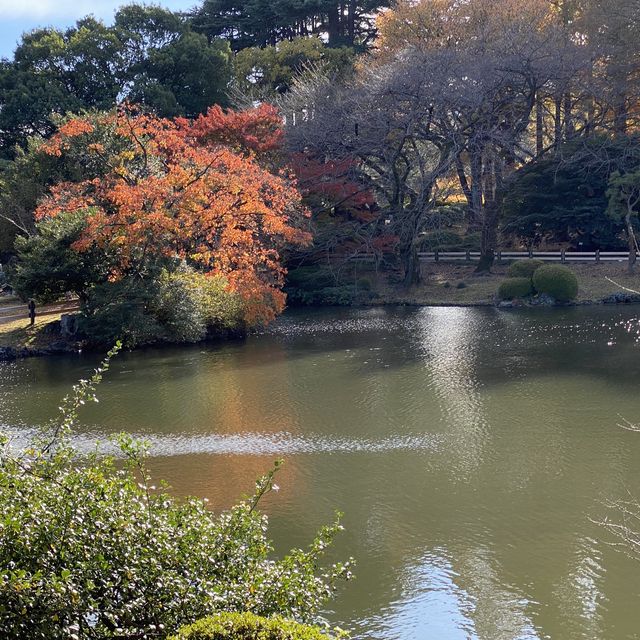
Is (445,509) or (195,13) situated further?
(195,13)

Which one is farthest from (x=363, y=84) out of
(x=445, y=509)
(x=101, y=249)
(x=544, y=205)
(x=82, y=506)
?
(x=82, y=506)

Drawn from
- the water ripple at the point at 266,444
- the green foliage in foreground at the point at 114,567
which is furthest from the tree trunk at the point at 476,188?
the green foliage in foreground at the point at 114,567

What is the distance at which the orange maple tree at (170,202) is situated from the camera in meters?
20.7

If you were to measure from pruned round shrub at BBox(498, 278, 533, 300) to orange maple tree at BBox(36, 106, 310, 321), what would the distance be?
7525mm

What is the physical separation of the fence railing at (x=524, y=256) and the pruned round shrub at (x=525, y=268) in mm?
2214

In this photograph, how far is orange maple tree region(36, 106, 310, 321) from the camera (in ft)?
67.8

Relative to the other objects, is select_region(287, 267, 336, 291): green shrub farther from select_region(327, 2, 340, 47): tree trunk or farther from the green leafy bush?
select_region(327, 2, 340, 47): tree trunk

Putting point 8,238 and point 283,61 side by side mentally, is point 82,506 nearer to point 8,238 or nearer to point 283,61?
point 8,238

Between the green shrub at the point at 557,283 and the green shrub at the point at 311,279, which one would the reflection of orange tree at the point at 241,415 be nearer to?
the green shrub at the point at 311,279

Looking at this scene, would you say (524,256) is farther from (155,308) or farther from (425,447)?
(425,447)

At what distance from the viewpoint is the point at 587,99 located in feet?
100

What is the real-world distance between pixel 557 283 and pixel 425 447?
1640 centimetres

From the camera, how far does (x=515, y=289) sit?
89.7ft

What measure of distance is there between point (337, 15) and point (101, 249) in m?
27.2
